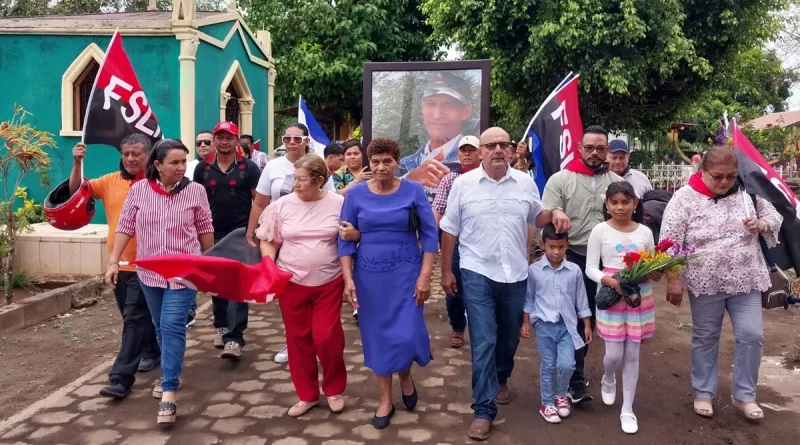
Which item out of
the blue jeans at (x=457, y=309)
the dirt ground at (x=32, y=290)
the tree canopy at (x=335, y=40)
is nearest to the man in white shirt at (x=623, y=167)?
the blue jeans at (x=457, y=309)

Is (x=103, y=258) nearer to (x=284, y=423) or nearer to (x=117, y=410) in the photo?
(x=117, y=410)

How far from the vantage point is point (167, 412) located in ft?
13.0

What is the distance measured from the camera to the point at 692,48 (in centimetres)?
1310

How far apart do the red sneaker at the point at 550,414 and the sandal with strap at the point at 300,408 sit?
1.48 meters

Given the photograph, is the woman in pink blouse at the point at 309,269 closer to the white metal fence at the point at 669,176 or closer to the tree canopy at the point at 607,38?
the tree canopy at the point at 607,38

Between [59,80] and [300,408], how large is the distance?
943 cm

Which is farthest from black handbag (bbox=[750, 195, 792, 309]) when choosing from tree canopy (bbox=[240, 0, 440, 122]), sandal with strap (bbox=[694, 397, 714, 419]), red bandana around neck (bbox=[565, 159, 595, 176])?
tree canopy (bbox=[240, 0, 440, 122])

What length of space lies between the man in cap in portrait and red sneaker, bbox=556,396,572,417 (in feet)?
7.95

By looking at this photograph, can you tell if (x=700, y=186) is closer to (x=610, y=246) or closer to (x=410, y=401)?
(x=610, y=246)

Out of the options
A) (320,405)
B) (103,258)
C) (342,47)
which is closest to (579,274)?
(320,405)

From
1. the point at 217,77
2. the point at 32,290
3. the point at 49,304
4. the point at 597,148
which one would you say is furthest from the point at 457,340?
the point at 217,77

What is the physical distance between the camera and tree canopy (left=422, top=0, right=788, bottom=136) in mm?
12445

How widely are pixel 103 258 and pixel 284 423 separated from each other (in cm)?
510

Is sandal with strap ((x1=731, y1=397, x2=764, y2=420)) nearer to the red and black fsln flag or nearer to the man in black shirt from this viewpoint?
→ the man in black shirt
